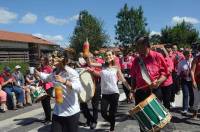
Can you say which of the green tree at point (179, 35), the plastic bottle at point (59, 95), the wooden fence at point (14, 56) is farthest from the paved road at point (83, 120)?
the green tree at point (179, 35)

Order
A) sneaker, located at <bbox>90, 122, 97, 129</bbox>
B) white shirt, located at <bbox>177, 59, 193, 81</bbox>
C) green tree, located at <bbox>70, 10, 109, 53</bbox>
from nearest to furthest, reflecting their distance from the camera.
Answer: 1. sneaker, located at <bbox>90, 122, 97, 129</bbox>
2. white shirt, located at <bbox>177, 59, 193, 81</bbox>
3. green tree, located at <bbox>70, 10, 109, 53</bbox>

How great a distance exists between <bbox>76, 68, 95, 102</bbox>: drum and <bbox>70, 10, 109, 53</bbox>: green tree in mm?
53767

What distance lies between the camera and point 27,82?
16.0 m

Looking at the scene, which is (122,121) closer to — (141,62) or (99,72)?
(99,72)

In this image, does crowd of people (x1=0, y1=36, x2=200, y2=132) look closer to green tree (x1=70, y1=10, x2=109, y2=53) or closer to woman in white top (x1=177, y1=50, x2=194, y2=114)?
woman in white top (x1=177, y1=50, x2=194, y2=114)

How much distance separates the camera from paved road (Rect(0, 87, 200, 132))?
372 inches

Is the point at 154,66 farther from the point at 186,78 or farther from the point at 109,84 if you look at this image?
the point at 186,78

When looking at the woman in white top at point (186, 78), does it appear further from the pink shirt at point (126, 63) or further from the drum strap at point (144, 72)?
the drum strap at point (144, 72)

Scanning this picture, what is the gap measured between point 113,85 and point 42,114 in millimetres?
4305


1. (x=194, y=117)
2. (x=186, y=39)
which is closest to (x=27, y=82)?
(x=194, y=117)

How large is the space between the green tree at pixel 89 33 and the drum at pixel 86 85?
53.8 metres

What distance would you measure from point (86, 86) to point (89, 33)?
63592 millimetres

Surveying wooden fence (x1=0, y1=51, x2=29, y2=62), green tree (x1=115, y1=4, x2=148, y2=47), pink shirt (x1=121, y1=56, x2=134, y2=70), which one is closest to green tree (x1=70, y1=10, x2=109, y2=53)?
green tree (x1=115, y1=4, x2=148, y2=47)

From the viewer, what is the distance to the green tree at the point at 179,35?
78.8 m
